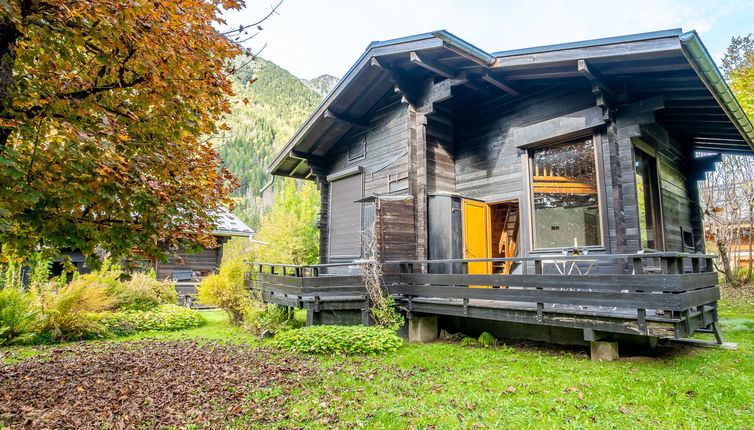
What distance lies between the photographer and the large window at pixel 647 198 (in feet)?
25.6

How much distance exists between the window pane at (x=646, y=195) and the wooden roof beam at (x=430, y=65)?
13.0ft

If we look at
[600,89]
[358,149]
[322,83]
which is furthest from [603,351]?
[322,83]

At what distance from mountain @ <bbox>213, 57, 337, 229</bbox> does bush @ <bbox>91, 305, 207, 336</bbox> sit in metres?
42.5

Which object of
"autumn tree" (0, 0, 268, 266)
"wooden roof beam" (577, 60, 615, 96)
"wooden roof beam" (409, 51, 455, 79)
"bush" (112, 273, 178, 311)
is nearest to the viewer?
"autumn tree" (0, 0, 268, 266)

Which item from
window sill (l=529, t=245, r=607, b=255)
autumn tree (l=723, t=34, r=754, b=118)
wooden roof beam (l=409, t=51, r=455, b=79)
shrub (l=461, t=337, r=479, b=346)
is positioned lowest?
shrub (l=461, t=337, r=479, b=346)

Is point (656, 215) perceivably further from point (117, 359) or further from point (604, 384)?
point (117, 359)

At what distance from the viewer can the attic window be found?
11009mm

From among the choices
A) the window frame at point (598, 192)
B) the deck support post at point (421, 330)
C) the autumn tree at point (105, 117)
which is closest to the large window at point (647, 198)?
the window frame at point (598, 192)

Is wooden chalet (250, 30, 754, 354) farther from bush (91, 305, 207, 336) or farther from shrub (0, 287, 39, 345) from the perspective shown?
shrub (0, 287, 39, 345)

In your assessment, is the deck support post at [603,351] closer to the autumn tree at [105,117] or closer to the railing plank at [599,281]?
the railing plank at [599,281]

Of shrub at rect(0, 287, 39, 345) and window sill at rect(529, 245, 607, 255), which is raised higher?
window sill at rect(529, 245, 607, 255)

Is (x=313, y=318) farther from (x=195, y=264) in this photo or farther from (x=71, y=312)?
(x=195, y=264)

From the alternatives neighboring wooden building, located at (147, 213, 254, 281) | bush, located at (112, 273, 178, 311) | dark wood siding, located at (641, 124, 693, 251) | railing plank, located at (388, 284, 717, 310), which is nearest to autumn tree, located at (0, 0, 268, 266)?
railing plank, located at (388, 284, 717, 310)

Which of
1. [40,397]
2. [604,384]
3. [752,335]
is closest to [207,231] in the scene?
[40,397]
